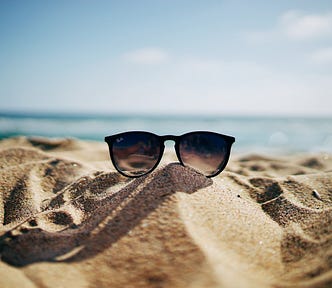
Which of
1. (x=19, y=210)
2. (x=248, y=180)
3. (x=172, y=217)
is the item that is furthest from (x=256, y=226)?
(x=19, y=210)

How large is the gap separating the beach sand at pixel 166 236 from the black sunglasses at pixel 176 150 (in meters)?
0.16

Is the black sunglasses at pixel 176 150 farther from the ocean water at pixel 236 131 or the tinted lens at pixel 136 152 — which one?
the ocean water at pixel 236 131

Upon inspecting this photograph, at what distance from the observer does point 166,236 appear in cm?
152

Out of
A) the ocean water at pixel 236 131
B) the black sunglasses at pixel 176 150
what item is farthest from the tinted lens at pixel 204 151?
the ocean water at pixel 236 131

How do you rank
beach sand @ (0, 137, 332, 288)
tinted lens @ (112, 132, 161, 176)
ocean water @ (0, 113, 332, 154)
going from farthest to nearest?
1. ocean water @ (0, 113, 332, 154)
2. tinted lens @ (112, 132, 161, 176)
3. beach sand @ (0, 137, 332, 288)

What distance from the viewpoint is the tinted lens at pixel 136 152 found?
7.59 feet

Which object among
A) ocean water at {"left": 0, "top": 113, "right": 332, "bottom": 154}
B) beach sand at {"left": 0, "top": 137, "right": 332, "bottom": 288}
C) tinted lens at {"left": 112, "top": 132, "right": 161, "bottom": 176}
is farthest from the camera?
ocean water at {"left": 0, "top": 113, "right": 332, "bottom": 154}

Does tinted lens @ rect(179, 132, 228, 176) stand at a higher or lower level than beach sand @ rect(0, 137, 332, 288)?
higher

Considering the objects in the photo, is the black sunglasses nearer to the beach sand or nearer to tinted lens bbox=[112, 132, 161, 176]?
Result: tinted lens bbox=[112, 132, 161, 176]

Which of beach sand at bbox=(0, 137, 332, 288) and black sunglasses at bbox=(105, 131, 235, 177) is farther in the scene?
black sunglasses at bbox=(105, 131, 235, 177)

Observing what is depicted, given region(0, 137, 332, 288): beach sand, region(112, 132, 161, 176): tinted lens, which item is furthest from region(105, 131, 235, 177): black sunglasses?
region(0, 137, 332, 288): beach sand

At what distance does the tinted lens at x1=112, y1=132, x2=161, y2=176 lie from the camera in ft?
7.59

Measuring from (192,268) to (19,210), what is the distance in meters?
1.64

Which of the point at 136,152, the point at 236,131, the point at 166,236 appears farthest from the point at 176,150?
the point at 236,131
